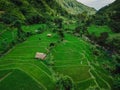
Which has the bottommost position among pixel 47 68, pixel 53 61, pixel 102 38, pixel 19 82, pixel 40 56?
pixel 102 38

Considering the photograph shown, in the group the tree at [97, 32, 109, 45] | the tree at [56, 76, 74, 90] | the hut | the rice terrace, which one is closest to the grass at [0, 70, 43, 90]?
the rice terrace

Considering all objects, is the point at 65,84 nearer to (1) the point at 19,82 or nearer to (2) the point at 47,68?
(1) the point at 19,82

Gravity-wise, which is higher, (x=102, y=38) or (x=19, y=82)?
(x=19, y=82)

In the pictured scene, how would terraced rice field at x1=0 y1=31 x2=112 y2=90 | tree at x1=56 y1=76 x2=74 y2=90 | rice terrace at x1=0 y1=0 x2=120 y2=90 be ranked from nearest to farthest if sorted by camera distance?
tree at x1=56 y1=76 x2=74 y2=90, rice terrace at x1=0 y1=0 x2=120 y2=90, terraced rice field at x1=0 y1=31 x2=112 y2=90

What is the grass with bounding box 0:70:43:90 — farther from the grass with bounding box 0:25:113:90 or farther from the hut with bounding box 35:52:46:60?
the hut with bounding box 35:52:46:60

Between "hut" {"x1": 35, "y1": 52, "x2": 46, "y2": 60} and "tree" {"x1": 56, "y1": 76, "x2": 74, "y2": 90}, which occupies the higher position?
"tree" {"x1": 56, "y1": 76, "x2": 74, "y2": 90}

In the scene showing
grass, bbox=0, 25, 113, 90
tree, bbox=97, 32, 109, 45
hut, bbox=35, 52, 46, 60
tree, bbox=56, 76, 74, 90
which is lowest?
tree, bbox=97, 32, 109, 45

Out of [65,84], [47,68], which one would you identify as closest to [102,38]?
[47,68]

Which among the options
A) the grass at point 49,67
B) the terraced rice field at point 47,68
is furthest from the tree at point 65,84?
the terraced rice field at point 47,68

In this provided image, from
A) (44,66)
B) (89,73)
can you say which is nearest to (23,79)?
(44,66)

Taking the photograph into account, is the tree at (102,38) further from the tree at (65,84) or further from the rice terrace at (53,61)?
the tree at (65,84)

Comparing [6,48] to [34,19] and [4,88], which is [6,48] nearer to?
[4,88]
